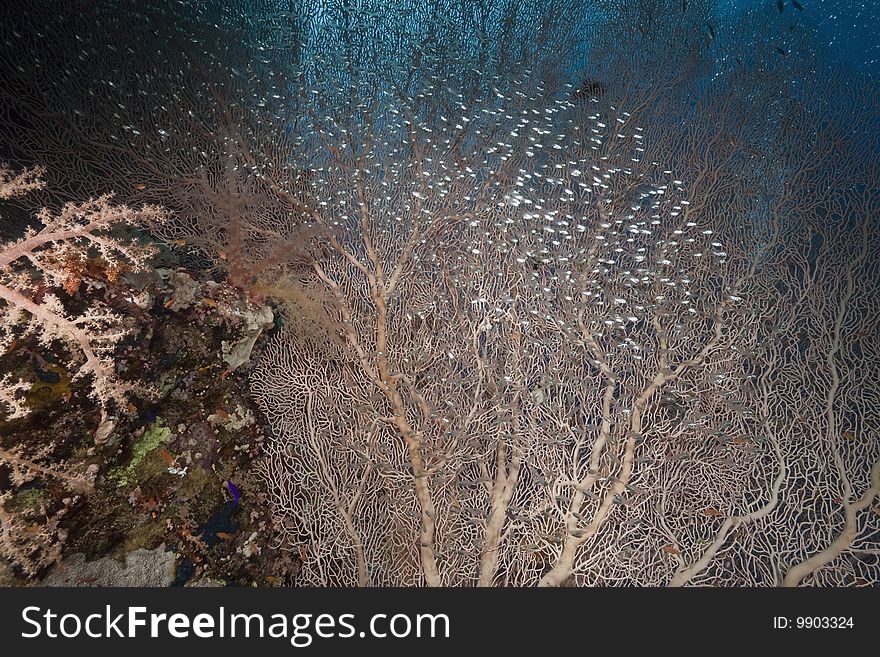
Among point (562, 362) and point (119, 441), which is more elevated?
point (562, 362)

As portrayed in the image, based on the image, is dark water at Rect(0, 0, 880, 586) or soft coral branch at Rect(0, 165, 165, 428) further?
dark water at Rect(0, 0, 880, 586)

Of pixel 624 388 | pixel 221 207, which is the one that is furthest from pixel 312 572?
pixel 221 207

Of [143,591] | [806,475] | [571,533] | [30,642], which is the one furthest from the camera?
[806,475]

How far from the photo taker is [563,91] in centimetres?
309

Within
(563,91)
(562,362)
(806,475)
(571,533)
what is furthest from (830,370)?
(563,91)

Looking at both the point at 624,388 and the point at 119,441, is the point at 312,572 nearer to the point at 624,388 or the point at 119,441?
the point at 119,441

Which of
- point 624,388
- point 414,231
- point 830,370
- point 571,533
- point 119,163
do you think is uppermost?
point 119,163

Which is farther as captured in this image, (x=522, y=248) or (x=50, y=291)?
(x=522, y=248)

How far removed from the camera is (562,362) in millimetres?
2266

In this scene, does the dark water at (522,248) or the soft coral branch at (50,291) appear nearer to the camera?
the soft coral branch at (50,291)

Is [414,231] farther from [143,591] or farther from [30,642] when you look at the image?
[30,642]

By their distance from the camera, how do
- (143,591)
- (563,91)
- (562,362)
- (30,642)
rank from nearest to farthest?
(30,642) < (143,591) < (562,362) < (563,91)

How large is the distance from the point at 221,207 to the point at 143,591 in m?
2.25

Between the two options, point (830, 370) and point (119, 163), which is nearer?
point (830, 370)
